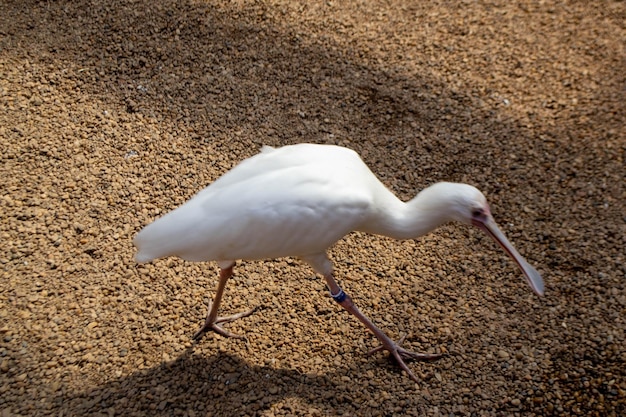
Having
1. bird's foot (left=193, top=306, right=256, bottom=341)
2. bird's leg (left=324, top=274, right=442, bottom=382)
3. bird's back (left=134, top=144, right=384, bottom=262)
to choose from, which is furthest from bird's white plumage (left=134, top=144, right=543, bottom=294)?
bird's foot (left=193, top=306, right=256, bottom=341)

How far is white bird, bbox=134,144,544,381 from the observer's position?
207 centimetres

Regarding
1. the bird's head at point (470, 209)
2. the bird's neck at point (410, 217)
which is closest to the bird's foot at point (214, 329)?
the bird's neck at point (410, 217)

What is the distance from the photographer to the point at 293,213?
6.77 feet

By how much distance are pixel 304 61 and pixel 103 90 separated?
1245 mm

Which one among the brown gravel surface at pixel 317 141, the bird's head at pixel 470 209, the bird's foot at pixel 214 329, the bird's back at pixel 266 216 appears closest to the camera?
the bird's back at pixel 266 216

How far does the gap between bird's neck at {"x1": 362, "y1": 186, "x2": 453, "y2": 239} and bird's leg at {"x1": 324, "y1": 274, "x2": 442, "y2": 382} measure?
0.30 meters

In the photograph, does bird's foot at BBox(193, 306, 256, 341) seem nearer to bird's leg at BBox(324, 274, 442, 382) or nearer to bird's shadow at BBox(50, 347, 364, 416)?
bird's shadow at BBox(50, 347, 364, 416)

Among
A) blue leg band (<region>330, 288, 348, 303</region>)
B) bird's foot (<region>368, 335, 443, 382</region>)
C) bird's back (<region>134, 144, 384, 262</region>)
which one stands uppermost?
bird's back (<region>134, 144, 384, 262</region>)

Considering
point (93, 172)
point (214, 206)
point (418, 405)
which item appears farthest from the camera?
point (93, 172)

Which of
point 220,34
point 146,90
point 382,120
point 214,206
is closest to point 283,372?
point 214,206

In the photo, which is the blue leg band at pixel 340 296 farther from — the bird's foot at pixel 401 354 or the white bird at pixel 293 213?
the bird's foot at pixel 401 354

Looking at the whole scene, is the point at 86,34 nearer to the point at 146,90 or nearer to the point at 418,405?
the point at 146,90

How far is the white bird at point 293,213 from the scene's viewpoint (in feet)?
6.79

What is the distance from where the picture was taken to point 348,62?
145 inches
